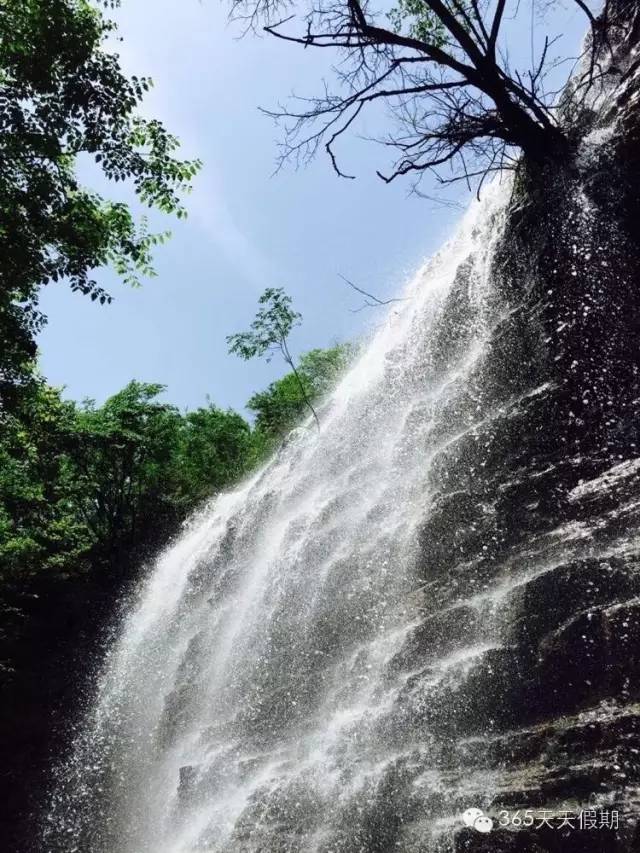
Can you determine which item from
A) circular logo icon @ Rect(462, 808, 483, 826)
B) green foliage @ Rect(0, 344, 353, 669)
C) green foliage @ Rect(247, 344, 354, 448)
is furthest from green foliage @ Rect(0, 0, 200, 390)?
green foliage @ Rect(247, 344, 354, 448)

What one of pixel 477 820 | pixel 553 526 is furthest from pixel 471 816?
pixel 553 526

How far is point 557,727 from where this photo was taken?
411cm

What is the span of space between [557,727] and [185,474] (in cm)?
2313

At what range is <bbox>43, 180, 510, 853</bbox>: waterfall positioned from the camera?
5.09 meters

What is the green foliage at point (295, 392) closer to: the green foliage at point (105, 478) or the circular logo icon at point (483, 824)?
the green foliage at point (105, 478)

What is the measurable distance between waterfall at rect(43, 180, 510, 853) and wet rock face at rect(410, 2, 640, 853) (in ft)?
0.92

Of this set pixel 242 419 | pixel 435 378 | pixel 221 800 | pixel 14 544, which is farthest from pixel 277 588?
pixel 242 419

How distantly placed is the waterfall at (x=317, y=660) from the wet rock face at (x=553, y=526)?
279 mm

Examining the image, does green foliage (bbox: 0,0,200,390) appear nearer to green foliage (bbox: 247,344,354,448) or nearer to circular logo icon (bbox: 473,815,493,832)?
circular logo icon (bbox: 473,815,493,832)

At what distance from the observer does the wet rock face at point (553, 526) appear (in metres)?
3.88

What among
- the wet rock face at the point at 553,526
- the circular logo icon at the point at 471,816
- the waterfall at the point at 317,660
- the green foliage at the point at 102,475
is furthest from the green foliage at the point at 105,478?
the circular logo icon at the point at 471,816

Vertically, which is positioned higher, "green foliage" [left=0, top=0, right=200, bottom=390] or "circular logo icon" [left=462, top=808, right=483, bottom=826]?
"green foliage" [left=0, top=0, right=200, bottom=390]

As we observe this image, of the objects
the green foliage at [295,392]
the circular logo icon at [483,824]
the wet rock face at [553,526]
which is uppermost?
the green foliage at [295,392]

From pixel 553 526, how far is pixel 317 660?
3661mm
